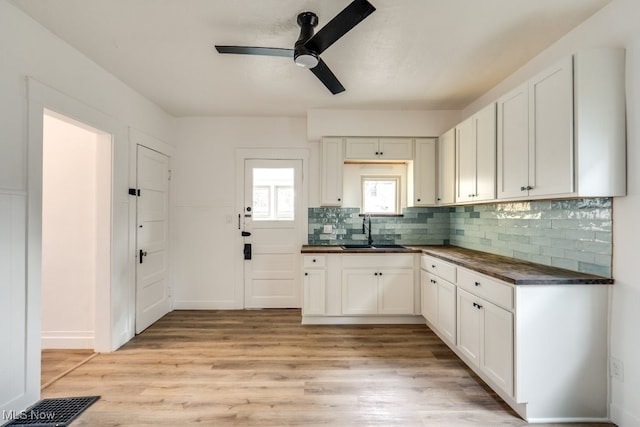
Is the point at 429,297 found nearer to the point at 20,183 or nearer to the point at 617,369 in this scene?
the point at 617,369

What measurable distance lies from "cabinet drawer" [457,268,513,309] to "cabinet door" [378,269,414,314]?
845 mm

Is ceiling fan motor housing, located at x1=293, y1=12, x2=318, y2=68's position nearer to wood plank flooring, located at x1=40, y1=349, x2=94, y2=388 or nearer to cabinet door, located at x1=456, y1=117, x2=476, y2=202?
cabinet door, located at x1=456, y1=117, x2=476, y2=202

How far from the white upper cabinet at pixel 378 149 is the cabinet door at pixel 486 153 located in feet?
2.99

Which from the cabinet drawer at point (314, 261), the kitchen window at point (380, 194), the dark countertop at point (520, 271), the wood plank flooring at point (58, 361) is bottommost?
the wood plank flooring at point (58, 361)

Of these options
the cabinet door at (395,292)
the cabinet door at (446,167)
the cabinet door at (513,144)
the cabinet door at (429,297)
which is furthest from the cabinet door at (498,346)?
the cabinet door at (446,167)

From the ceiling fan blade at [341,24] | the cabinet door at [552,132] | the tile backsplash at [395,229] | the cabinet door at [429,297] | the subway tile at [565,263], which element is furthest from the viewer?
the tile backsplash at [395,229]

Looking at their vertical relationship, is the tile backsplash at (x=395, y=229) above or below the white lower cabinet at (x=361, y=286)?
above

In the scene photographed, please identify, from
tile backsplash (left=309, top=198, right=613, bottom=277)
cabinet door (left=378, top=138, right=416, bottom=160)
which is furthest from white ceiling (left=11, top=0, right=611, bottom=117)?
tile backsplash (left=309, top=198, right=613, bottom=277)

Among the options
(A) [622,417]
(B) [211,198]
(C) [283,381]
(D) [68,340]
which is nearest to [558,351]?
(A) [622,417]

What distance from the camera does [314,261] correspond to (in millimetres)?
3141

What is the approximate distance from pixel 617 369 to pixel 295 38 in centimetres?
290

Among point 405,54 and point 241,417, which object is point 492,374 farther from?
point 405,54

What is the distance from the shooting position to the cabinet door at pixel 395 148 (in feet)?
11.1

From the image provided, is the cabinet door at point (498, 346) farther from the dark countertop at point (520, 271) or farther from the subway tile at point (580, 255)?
the subway tile at point (580, 255)
